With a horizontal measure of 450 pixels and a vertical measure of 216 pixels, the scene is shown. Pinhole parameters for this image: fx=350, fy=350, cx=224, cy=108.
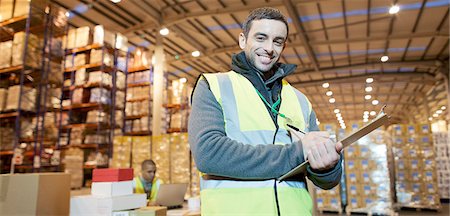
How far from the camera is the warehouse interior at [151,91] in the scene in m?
6.25

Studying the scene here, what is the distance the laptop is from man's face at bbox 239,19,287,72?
2854 millimetres

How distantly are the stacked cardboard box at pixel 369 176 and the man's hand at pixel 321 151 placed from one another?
8515 mm

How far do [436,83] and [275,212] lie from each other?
17.5 meters

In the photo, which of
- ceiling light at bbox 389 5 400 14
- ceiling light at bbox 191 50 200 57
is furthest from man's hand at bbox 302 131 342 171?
ceiling light at bbox 191 50 200 57

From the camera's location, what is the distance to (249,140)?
132 cm

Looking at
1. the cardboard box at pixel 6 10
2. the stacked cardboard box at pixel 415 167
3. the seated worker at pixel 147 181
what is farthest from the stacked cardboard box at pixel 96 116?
the stacked cardboard box at pixel 415 167

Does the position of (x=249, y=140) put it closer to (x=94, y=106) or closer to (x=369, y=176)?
(x=94, y=106)

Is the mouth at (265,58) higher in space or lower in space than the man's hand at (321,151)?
higher

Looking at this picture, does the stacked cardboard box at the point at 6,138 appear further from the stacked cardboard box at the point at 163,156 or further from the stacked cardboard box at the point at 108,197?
the stacked cardboard box at the point at 108,197

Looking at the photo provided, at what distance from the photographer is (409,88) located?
17125mm

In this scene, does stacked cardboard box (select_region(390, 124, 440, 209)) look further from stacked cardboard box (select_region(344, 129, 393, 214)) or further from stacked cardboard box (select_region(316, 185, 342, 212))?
stacked cardboard box (select_region(316, 185, 342, 212))

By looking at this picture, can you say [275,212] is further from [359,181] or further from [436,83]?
[436,83]

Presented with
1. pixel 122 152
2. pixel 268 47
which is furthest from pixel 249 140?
pixel 122 152

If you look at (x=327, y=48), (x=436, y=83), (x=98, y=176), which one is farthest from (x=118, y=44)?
(x=436, y=83)
